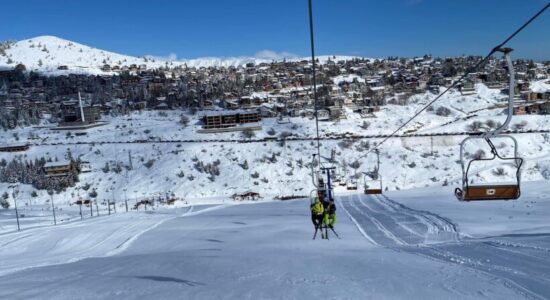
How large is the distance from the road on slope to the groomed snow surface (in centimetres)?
3

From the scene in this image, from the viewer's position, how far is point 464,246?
31.9 feet

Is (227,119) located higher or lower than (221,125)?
higher

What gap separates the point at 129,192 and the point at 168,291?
87.5 ft

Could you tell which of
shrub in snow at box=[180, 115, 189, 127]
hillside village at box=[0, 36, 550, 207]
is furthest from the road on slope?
shrub in snow at box=[180, 115, 189, 127]

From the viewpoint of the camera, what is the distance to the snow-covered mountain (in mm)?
110562

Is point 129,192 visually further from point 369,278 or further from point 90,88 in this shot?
point 90,88

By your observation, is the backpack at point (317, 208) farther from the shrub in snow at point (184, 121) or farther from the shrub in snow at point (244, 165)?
the shrub in snow at point (184, 121)

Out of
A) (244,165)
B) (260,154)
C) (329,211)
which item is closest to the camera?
(329,211)

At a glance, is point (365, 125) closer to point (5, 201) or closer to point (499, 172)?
point (499, 172)

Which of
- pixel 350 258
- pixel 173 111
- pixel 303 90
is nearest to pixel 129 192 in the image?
pixel 350 258

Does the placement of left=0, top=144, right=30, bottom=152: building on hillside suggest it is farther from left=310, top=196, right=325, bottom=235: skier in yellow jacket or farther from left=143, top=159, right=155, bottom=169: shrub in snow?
left=310, top=196, right=325, bottom=235: skier in yellow jacket

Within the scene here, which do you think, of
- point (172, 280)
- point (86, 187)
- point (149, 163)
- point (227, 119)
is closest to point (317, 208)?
point (172, 280)

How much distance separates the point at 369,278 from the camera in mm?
6812

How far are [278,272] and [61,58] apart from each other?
5488 inches
